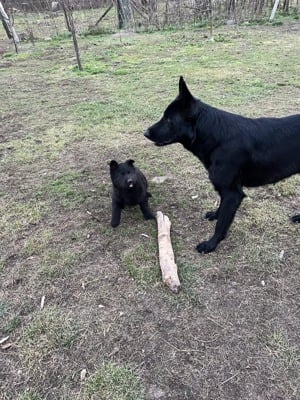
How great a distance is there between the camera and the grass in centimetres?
209

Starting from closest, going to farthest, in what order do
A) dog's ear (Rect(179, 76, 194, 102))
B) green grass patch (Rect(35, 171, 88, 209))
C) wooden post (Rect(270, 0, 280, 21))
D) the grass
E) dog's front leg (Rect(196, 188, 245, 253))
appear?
the grass < dog's ear (Rect(179, 76, 194, 102)) < dog's front leg (Rect(196, 188, 245, 253)) < green grass patch (Rect(35, 171, 88, 209)) < wooden post (Rect(270, 0, 280, 21))

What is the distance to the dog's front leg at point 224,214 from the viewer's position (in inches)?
112

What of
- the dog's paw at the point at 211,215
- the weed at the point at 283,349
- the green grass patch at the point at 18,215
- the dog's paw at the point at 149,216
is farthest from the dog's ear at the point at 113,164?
the weed at the point at 283,349

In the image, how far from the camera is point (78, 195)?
154 inches

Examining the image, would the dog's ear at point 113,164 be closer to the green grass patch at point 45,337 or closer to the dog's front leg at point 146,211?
the dog's front leg at point 146,211

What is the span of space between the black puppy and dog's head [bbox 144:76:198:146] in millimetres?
556

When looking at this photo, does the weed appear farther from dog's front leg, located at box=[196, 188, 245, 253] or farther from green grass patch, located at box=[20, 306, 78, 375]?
green grass patch, located at box=[20, 306, 78, 375]

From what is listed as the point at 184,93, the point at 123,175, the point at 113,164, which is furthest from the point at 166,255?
the point at 184,93

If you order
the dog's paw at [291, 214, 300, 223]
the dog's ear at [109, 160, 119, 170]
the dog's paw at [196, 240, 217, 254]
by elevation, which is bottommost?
the dog's paw at [291, 214, 300, 223]

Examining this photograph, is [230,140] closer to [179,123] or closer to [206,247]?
[179,123]

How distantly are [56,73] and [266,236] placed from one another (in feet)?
24.8

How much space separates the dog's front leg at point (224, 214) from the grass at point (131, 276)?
0.10 m

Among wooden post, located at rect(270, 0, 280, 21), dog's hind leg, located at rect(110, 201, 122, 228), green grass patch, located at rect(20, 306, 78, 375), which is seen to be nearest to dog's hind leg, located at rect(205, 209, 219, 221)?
dog's hind leg, located at rect(110, 201, 122, 228)

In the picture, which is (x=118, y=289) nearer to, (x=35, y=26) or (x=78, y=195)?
(x=78, y=195)
